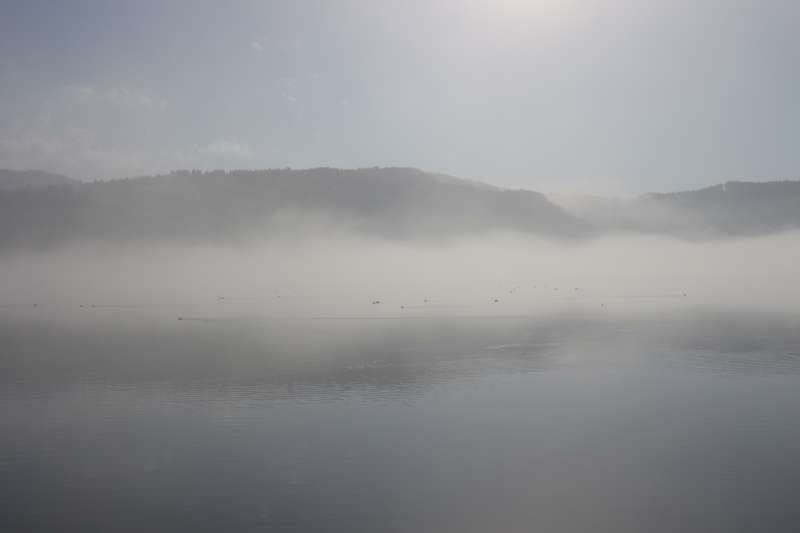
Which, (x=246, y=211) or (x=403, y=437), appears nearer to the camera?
(x=403, y=437)

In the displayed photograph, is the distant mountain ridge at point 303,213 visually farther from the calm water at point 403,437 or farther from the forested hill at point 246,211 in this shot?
the calm water at point 403,437

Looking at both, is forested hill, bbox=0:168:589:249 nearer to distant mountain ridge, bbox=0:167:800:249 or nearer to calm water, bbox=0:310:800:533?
distant mountain ridge, bbox=0:167:800:249

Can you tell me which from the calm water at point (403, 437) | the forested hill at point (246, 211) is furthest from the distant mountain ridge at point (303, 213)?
the calm water at point (403, 437)

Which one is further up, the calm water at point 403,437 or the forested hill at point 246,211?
the forested hill at point 246,211

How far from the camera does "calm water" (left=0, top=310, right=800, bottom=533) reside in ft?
49.3

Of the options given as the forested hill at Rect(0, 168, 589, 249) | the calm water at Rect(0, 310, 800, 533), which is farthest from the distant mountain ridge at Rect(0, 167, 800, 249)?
the calm water at Rect(0, 310, 800, 533)

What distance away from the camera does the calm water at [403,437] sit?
49.3ft

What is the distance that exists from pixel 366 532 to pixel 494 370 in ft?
62.2

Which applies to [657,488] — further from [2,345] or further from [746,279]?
[746,279]

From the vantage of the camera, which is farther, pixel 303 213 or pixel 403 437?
pixel 303 213

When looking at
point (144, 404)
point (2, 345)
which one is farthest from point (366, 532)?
point (2, 345)

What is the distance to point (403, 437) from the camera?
2078 cm

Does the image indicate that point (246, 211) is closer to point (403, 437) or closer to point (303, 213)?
point (303, 213)

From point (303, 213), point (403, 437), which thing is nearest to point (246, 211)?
point (303, 213)
